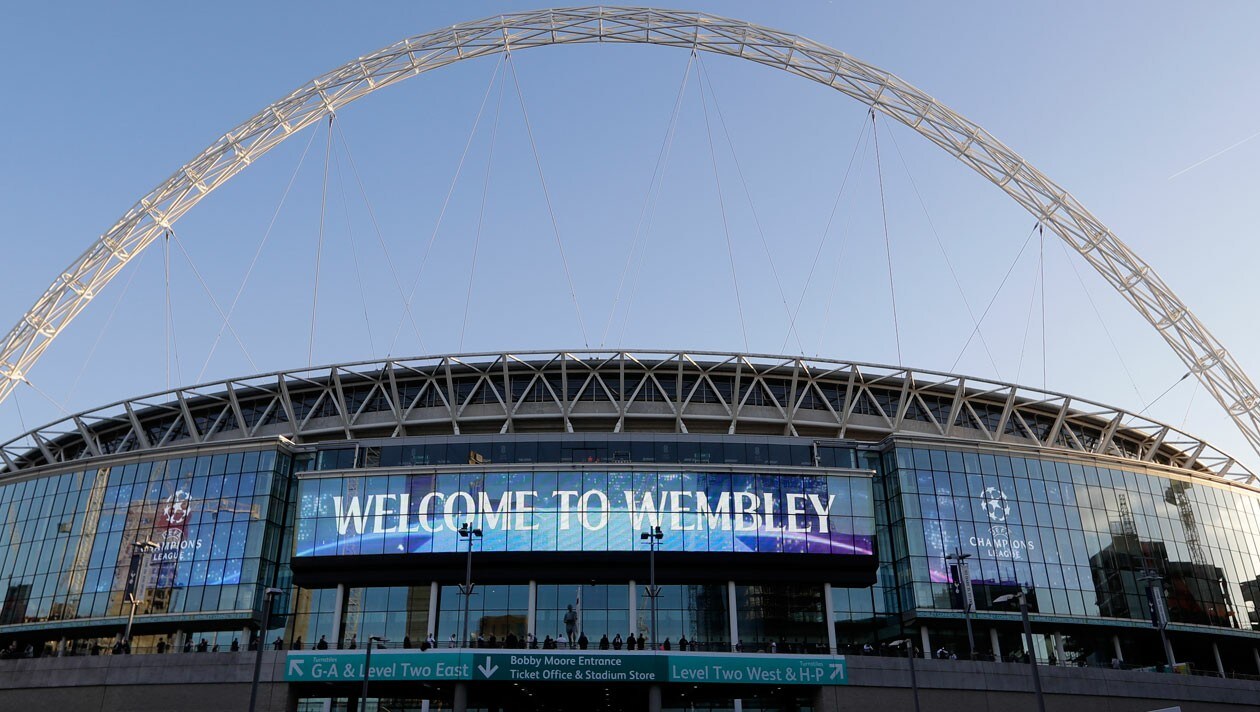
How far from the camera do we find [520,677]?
4753 cm

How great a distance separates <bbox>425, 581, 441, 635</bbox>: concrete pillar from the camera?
55.8 metres

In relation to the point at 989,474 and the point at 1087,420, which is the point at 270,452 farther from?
the point at 1087,420

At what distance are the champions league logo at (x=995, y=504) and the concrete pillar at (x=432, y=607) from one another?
35145 millimetres

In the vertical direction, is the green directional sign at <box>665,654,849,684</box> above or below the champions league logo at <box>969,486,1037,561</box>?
below

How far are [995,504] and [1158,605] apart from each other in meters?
11.9

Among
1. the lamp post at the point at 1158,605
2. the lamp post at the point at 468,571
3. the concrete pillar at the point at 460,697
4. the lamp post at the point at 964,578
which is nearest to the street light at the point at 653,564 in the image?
the lamp post at the point at 468,571

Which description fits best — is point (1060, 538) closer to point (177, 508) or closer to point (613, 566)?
point (613, 566)

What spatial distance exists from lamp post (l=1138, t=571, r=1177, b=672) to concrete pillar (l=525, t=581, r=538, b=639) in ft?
127

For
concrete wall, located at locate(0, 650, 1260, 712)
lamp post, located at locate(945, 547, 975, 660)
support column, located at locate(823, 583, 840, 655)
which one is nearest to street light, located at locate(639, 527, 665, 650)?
concrete wall, located at locate(0, 650, 1260, 712)

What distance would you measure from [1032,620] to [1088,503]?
10312mm

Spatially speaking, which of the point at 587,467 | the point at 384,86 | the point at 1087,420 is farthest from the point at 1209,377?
the point at 384,86

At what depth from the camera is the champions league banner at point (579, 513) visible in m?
56.8

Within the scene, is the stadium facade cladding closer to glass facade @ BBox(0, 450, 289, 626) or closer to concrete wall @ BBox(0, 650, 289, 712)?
glass facade @ BBox(0, 450, 289, 626)

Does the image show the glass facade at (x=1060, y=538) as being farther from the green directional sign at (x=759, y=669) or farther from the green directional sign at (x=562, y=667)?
the green directional sign at (x=562, y=667)
